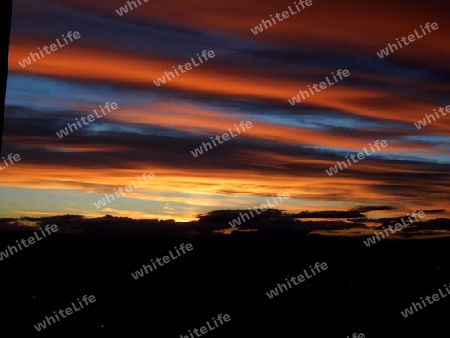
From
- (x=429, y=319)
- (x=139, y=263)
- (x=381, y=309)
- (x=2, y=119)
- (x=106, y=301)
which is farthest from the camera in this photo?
(x=139, y=263)

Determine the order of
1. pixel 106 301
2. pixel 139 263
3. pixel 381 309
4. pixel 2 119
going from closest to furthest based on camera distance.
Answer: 1. pixel 2 119
2. pixel 381 309
3. pixel 106 301
4. pixel 139 263

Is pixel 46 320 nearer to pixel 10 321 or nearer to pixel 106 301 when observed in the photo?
pixel 10 321

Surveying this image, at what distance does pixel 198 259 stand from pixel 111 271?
530cm

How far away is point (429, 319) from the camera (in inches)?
787

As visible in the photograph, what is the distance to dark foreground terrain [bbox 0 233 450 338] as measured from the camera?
23922mm

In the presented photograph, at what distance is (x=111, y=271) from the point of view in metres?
33.8

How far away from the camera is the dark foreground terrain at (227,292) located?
2392 cm

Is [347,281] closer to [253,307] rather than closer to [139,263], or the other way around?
[253,307]

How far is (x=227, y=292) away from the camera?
3033 centimetres

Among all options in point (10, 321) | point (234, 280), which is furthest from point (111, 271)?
point (10, 321)

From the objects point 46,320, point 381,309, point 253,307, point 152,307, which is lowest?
point 381,309

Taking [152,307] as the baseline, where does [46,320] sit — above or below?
above

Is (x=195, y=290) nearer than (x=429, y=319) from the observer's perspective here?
No

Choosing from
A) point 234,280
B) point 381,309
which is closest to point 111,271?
point 234,280
